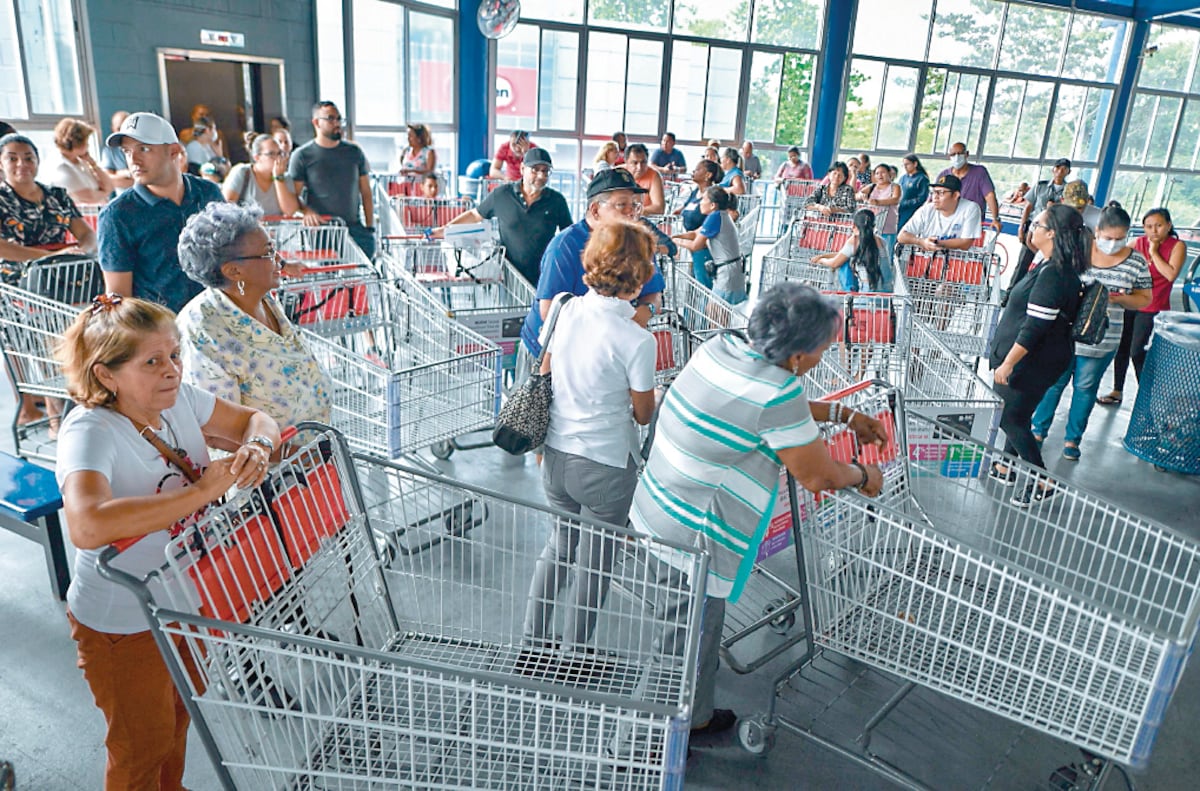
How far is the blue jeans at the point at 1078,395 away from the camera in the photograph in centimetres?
543

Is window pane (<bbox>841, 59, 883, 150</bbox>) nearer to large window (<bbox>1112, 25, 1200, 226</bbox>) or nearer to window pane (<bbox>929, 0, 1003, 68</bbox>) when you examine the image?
window pane (<bbox>929, 0, 1003, 68</bbox>)

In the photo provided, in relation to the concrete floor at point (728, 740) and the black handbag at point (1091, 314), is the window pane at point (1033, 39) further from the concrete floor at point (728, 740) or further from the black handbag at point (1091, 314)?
the concrete floor at point (728, 740)

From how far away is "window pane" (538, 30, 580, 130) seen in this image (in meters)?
14.8

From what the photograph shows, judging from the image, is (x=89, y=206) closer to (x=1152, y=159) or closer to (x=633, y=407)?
(x=633, y=407)

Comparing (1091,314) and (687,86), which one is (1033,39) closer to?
(687,86)

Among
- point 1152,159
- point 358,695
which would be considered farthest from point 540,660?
point 1152,159

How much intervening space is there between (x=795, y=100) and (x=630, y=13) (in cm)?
395

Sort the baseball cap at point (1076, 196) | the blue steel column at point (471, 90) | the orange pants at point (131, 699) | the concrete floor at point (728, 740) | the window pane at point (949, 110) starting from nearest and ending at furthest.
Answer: the orange pants at point (131, 699) < the concrete floor at point (728, 740) < the baseball cap at point (1076, 196) < the blue steel column at point (471, 90) < the window pane at point (949, 110)

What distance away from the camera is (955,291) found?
20.6 ft

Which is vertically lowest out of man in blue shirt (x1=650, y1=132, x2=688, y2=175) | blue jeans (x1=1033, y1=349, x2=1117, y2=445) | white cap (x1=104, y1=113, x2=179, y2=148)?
blue jeans (x1=1033, y1=349, x2=1117, y2=445)

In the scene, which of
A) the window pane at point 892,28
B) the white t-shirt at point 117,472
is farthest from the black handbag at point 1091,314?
the window pane at point 892,28

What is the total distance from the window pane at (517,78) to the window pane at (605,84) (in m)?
1.06

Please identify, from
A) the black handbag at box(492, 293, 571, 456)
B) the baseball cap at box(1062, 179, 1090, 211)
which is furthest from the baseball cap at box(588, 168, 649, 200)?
the baseball cap at box(1062, 179, 1090, 211)

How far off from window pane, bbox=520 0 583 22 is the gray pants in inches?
524
